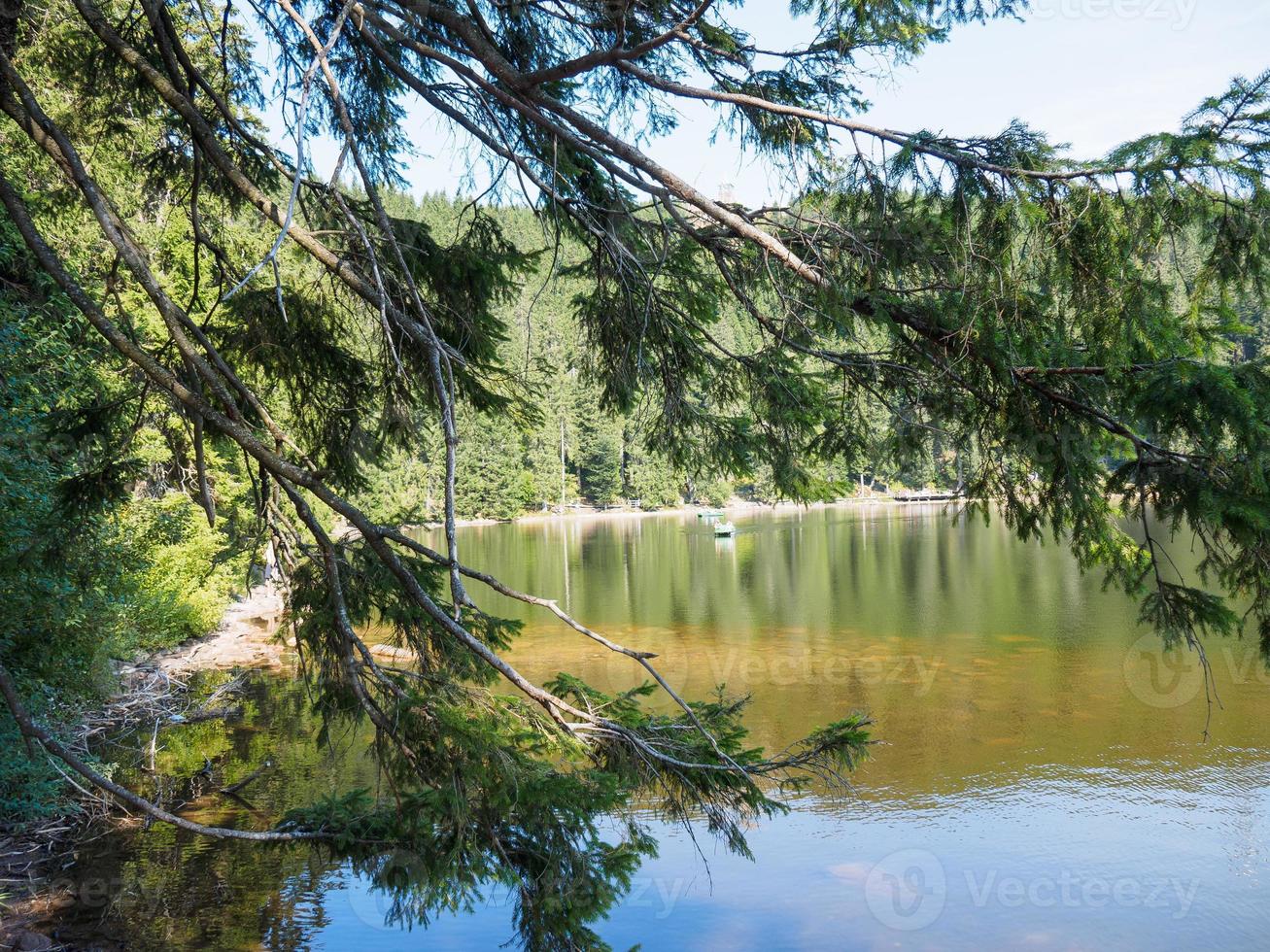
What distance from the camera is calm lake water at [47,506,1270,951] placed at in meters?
7.18

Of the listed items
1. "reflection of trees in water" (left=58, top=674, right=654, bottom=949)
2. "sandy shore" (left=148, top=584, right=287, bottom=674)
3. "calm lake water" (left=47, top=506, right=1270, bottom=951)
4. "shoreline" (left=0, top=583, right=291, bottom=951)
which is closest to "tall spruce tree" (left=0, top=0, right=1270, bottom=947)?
"reflection of trees in water" (left=58, top=674, right=654, bottom=949)

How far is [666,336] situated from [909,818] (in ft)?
22.0

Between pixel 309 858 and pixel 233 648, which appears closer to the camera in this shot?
pixel 309 858

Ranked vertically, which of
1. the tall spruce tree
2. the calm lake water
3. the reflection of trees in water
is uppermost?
the tall spruce tree

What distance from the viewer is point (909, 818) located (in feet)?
29.9

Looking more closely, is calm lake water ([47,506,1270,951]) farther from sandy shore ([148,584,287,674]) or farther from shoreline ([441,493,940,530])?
shoreline ([441,493,940,530])

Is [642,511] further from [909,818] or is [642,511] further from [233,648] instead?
[909,818]

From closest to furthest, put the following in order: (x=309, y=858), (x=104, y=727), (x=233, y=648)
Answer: (x=309, y=858)
(x=104, y=727)
(x=233, y=648)

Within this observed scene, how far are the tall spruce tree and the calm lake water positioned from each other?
779 millimetres

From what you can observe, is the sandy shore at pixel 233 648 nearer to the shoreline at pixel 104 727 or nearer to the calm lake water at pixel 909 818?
the shoreline at pixel 104 727

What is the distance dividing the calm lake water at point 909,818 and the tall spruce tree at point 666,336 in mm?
779

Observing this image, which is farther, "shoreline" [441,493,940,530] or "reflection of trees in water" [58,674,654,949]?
"shoreline" [441,493,940,530]

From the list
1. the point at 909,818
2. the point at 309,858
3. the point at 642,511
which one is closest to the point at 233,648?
the point at 309,858

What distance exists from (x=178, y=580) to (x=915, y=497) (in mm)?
48676
